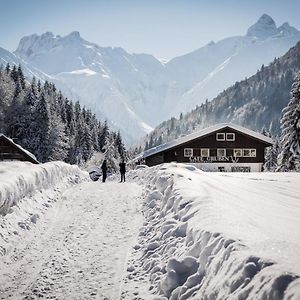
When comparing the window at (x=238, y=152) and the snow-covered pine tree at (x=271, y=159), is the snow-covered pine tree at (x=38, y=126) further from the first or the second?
the window at (x=238, y=152)

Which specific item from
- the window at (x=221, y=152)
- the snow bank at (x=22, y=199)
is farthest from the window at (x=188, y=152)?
the snow bank at (x=22, y=199)

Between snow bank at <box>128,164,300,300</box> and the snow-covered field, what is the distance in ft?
0.05

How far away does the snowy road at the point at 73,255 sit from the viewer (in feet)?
23.3

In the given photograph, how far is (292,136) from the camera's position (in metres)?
39.1

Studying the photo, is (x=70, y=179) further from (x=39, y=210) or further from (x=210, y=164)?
(x=210, y=164)

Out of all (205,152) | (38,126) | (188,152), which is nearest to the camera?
(188,152)

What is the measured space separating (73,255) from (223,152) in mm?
49654

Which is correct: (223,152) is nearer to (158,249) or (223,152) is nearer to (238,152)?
(238,152)

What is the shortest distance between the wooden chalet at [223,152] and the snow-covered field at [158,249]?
4206 centimetres

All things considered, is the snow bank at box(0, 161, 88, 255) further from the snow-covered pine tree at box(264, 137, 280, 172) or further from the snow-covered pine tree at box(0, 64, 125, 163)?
the snow-covered pine tree at box(264, 137, 280, 172)

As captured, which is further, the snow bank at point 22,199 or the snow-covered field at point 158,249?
the snow bank at point 22,199

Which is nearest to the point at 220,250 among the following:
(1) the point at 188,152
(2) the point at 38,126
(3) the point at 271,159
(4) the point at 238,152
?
(1) the point at 188,152

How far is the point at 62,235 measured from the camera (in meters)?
10.7

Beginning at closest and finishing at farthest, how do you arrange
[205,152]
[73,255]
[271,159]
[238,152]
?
[73,255] < [205,152] < [238,152] < [271,159]
